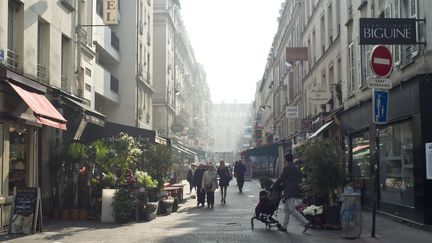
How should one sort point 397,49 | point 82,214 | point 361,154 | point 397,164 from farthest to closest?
1. point 361,154
2. point 82,214
3. point 397,164
4. point 397,49

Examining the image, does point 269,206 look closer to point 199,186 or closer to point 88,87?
point 199,186

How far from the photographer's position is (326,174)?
13289mm

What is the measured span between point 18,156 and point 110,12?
12524 mm

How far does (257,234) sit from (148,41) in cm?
2958

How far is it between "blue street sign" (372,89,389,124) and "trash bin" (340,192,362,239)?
5.32 ft

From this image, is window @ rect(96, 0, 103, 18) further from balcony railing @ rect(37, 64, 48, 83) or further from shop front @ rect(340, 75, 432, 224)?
shop front @ rect(340, 75, 432, 224)

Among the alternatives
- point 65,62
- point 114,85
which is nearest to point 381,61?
point 65,62

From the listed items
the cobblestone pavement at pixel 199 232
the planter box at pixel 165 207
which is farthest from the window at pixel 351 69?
the planter box at pixel 165 207

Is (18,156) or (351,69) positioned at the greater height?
(351,69)

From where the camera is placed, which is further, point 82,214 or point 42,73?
point 42,73

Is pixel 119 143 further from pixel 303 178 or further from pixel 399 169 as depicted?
pixel 399 169

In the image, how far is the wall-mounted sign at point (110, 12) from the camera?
2550cm

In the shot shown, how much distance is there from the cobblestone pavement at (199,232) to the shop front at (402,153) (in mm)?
580

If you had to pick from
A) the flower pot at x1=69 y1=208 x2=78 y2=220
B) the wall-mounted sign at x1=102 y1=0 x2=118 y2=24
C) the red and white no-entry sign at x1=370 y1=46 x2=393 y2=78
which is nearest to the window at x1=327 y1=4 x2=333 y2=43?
the wall-mounted sign at x1=102 y1=0 x2=118 y2=24
